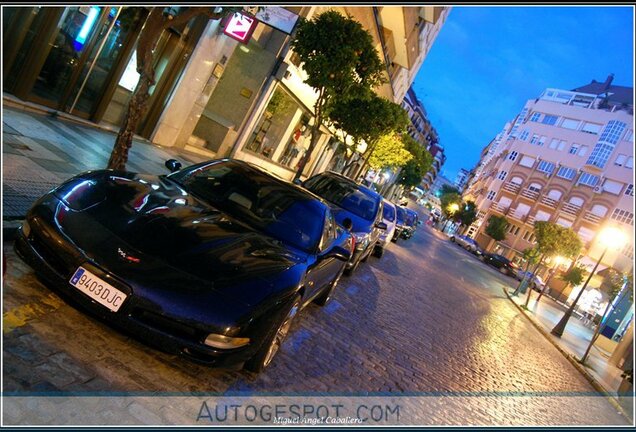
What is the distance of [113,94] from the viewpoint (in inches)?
456

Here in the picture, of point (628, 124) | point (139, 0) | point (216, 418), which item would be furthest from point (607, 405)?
point (628, 124)

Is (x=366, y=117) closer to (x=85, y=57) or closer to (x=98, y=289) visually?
(x=85, y=57)

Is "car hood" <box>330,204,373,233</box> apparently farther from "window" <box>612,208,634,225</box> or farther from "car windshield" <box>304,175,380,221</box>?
"window" <box>612,208,634,225</box>

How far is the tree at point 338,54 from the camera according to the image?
1245 centimetres

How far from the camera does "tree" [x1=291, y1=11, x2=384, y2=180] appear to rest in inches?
490

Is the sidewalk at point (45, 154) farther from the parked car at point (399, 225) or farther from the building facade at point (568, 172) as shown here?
the building facade at point (568, 172)

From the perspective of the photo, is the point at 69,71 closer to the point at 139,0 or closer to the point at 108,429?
the point at 139,0

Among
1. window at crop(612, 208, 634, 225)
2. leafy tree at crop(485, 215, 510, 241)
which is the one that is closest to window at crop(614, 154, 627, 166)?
window at crop(612, 208, 634, 225)

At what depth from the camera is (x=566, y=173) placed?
198ft

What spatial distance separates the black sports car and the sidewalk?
140 cm

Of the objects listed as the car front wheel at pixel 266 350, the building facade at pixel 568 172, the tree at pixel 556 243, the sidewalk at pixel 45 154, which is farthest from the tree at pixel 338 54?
the building facade at pixel 568 172

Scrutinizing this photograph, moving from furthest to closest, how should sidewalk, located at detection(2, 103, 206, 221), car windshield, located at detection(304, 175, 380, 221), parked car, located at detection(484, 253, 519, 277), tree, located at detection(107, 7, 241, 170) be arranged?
parked car, located at detection(484, 253, 519, 277) < car windshield, located at detection(304, 175, 380, 221) < tree, located at detection(107, 7, 241, 170) < sidewalk, located at detection(2, 103, 206, 221)

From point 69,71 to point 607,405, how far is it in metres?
14.9

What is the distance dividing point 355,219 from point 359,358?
15.2 feet
